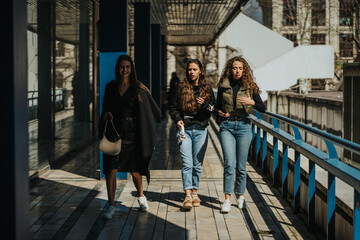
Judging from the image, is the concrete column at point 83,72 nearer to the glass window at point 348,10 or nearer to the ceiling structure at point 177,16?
the ceiling structure at point 177,16

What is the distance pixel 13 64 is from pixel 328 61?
27.7 meters

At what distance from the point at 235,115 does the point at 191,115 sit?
508 millimetres

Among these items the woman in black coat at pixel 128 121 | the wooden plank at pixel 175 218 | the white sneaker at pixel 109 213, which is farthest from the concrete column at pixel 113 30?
the white sneaker at pixel 109 213

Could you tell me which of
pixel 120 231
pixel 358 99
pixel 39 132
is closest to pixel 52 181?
pixel 39 132

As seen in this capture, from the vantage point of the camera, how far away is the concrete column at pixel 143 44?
14414 mm

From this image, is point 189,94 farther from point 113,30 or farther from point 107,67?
point 113,30

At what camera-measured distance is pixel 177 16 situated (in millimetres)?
16656

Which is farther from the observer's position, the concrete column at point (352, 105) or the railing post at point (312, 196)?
the concrete column at point (352, 105)

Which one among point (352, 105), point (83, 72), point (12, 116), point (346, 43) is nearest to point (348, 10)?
point (346, 43)

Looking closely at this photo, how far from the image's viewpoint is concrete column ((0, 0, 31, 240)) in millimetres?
2808

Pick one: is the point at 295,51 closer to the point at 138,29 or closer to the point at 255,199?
the point at 138,29

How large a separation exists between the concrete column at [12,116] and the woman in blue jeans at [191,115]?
3230 millimetres

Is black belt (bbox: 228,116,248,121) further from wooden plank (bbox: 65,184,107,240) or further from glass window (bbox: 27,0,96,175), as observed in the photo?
glass window (bbox: 27,0,96,175)

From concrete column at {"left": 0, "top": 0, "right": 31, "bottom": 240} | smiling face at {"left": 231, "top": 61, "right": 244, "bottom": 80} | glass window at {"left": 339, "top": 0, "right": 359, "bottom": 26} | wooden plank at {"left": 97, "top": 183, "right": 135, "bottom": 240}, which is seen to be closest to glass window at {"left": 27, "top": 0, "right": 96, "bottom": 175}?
wooden plank at {"left": 97, "top": 183, "right": 135, "bottom": 240}
